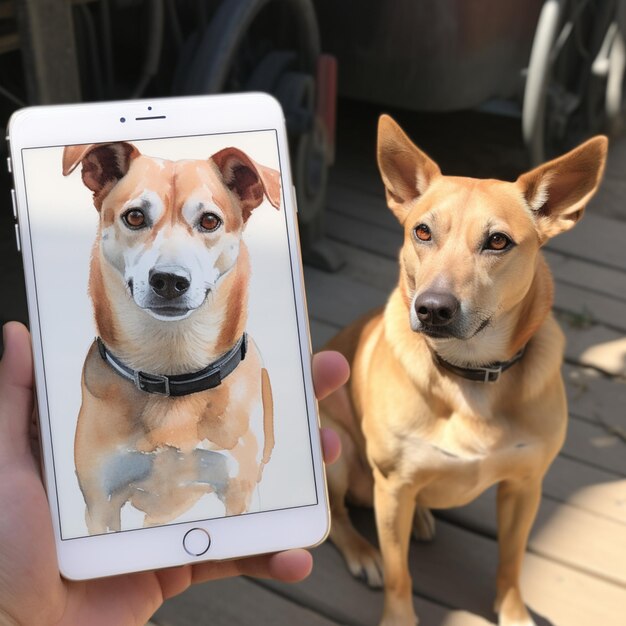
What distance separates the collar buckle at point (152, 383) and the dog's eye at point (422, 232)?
17.0 inches

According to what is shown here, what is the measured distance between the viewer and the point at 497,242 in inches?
48.9

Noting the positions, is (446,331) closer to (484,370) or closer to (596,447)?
(484,370)

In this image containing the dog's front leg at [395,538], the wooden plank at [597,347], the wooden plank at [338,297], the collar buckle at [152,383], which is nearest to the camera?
the collar buckle at [152,383]

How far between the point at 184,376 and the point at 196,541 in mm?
230

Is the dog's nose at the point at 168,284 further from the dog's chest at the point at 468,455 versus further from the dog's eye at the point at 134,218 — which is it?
the dog's chest at the point at 468,455

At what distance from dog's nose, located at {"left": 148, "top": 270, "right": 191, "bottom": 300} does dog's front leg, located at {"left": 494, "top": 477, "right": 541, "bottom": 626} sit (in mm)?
752

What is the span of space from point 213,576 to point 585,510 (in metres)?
1.04

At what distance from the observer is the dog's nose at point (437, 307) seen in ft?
3.97

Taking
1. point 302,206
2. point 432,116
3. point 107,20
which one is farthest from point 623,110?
point 107,20

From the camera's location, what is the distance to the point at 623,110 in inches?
159

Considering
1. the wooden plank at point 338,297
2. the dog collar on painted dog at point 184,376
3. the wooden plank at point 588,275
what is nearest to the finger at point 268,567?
the dog collar on painted dog at point 184,376

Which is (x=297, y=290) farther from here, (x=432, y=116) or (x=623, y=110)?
(x=623, y=110)

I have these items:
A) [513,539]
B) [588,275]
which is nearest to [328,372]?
[513,539]

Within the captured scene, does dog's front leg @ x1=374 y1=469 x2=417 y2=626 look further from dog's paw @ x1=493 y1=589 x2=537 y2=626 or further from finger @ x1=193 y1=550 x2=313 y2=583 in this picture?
finger @ x1=193 y1=550 x2=313 y2=583
